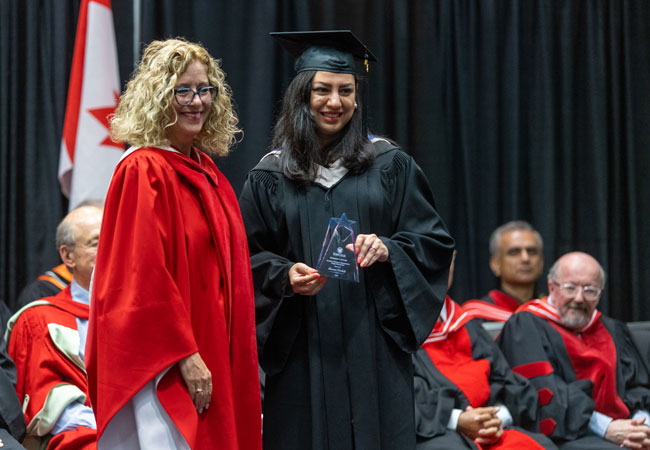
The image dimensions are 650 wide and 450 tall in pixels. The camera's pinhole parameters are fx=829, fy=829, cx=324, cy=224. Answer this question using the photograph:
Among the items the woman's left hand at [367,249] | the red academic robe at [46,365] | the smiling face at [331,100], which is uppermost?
the smiling face at [331,100]

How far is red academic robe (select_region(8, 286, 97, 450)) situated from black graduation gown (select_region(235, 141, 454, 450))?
1.07 meters

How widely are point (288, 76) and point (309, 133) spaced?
2.57 metres

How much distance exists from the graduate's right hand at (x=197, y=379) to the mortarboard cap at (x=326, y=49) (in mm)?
1121

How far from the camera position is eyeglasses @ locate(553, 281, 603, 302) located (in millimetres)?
4648

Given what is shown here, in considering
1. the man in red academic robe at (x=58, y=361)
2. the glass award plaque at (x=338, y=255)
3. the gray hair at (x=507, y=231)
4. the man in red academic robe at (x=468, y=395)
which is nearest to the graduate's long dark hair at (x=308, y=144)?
the glass award plaque at (x=338, y=255)

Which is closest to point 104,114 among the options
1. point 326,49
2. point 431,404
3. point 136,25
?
point 136,25

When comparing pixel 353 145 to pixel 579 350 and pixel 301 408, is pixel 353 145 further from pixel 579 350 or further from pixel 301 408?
pixel 579 350

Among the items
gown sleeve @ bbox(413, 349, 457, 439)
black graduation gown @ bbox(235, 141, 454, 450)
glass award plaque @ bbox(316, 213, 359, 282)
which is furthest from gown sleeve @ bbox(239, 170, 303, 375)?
gown sleeve @ bbox(413, 349, 457, 439)

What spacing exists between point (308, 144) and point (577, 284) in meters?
2.40

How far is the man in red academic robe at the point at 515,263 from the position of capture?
5367mm

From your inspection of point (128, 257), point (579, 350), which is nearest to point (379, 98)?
point (579, 350)

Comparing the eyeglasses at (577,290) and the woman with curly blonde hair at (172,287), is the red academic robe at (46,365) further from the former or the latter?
the eyeglasses at (577,290)

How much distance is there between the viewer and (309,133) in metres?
2.86

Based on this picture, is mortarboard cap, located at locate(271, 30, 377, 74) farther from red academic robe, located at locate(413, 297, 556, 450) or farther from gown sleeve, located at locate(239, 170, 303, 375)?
red academic robe, located at locate(413, 297, 556, 450)
